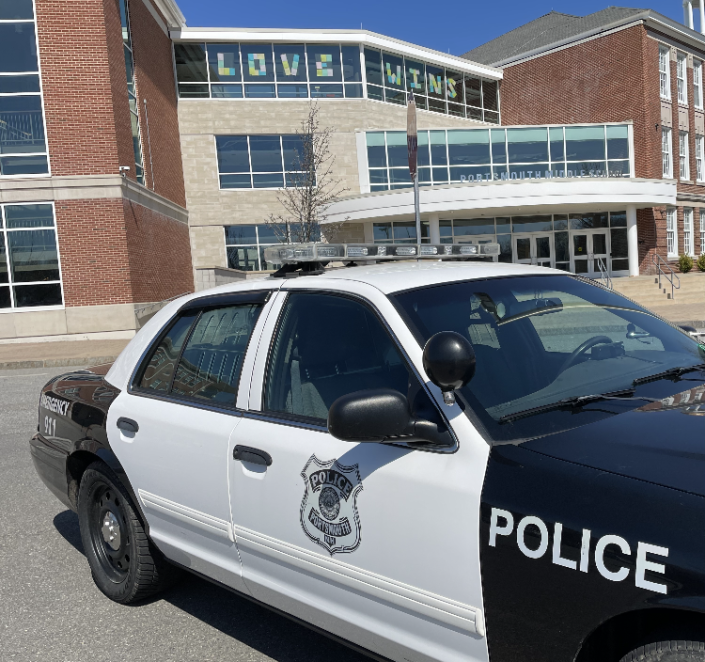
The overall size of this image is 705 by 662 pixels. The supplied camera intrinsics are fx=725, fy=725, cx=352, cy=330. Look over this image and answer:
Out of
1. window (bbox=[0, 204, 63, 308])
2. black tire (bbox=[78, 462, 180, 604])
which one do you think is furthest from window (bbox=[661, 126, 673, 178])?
black tire (bbox=[78, 462, 180, 604])

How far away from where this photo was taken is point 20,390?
38.4 ft

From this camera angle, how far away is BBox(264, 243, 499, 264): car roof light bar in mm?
3182

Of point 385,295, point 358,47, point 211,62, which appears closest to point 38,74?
point 211,62

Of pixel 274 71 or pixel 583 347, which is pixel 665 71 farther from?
pixel 583 347

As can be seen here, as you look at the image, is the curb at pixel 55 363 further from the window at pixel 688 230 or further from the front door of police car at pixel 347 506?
the window at pixel 688 230

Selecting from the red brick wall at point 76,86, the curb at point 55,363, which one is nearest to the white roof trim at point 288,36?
the red brick wall at point 76,86

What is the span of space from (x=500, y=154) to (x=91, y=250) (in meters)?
18.8

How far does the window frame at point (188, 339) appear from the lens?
9.74 feet

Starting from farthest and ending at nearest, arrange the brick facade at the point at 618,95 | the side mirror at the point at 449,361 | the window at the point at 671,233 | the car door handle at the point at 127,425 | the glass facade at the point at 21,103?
the window at the point at 671,233 < the brick facade at the point at 618,95 < the glass facade at the point at 21,103 < the car door handle at the point at 127,425 < the side mirror at the point at 449,361

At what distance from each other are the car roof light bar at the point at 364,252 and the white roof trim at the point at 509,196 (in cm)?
2683

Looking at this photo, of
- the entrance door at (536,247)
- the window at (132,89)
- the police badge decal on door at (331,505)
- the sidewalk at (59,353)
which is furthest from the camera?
the entrance door at (536,247)

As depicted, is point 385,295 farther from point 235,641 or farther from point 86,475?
point 86,475

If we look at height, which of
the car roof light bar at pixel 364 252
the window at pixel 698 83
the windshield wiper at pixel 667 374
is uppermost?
the window at pixel 698 83

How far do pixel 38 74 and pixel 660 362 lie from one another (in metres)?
23.3
